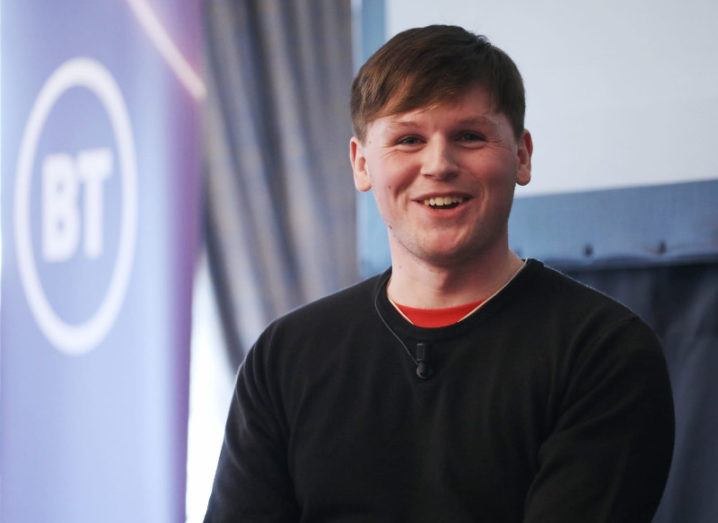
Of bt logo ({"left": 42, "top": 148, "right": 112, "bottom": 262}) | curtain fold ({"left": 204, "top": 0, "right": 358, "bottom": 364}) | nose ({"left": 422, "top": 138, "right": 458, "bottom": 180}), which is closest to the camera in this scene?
nose ({"left": 422, "top": 138, "right": 458, "bottom": 180})

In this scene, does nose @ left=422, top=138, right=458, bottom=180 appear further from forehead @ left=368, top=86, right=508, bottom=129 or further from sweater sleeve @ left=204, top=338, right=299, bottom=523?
sweater sleeve @ left=204, top=338, right=299, bottom=523

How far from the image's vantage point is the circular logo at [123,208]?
2297mm

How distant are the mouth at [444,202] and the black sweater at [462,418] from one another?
128 millimetres

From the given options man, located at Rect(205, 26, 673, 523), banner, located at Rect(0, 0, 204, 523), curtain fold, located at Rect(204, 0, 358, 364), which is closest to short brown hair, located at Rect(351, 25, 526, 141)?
man, located at Rect(205, 26, 673, 523)

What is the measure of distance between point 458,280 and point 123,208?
1266 millimetres

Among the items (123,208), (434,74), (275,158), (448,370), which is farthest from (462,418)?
(123,208)

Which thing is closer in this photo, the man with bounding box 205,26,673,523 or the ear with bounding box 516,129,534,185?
the man with bounding box 205,26,673,523

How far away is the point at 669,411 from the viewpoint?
3.77 feet

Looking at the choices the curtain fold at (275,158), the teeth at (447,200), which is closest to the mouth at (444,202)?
the teeth at (447,200)

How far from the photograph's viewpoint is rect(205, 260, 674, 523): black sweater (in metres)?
1.12

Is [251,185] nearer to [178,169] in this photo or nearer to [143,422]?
[178,169]

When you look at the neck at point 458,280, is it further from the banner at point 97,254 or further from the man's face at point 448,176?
the banner at point 97,254

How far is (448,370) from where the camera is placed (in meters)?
1.21

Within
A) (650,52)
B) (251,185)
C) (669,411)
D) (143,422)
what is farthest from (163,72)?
(669,411)
